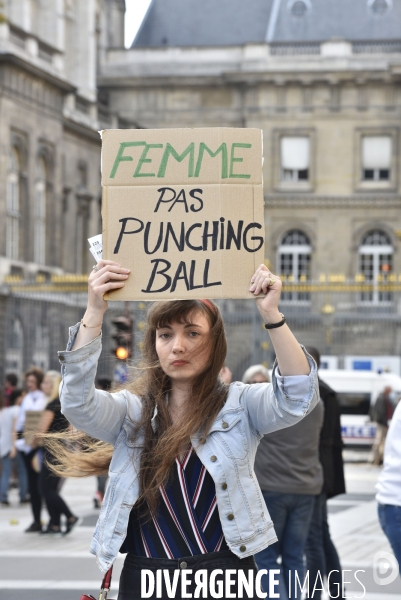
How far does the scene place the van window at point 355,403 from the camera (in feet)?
94.0

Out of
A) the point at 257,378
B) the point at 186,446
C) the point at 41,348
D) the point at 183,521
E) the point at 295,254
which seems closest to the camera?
the point at 183,521

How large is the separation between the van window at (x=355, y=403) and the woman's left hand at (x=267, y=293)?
24988 mm

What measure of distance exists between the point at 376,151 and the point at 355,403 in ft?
72.9

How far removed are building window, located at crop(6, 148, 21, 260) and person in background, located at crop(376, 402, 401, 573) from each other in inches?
1166

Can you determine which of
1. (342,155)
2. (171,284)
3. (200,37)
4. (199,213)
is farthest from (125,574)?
(200,37)

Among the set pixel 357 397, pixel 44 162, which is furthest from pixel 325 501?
pixel 44 162

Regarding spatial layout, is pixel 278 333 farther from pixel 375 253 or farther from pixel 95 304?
pixel 375 253

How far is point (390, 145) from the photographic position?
4916cm

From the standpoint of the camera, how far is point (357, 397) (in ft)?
94.3

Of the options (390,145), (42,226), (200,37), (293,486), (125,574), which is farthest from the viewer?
(200,37)

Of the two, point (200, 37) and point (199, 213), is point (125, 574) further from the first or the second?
point (200, 37)

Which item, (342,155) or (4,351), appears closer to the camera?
(4,351)

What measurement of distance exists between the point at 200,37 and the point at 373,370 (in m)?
25.5

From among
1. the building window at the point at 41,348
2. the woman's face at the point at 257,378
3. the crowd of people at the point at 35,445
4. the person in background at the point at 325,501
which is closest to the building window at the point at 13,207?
the building window at the point at 41,348
